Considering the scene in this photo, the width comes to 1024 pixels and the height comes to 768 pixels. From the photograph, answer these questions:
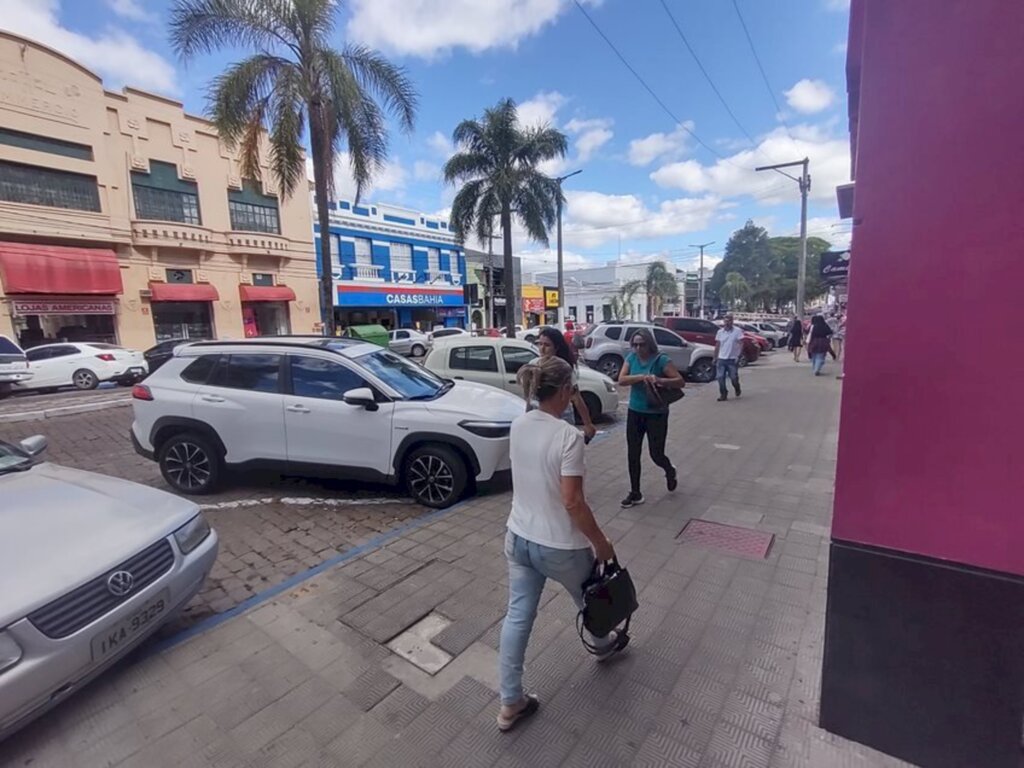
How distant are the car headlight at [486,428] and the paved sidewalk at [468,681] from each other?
101cm

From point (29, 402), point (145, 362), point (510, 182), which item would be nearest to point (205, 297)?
point (145, 362)

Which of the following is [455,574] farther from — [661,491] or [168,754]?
[661,491]

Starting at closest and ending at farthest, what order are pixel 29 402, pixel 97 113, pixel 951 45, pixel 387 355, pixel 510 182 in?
pixel 951 45 → pixel 387 355 → pixel 29 402 → pixel 510 182 → pixel 97 113

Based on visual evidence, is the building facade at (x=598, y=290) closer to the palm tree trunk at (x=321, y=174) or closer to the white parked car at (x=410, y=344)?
the white parked car at (x=410, y=344)

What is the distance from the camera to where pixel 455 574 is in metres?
3.52

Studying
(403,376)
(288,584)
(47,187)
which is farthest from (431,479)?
(47,187)

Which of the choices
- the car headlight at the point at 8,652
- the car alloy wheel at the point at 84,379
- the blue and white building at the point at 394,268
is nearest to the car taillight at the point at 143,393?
the car headlight at the point at 8,652

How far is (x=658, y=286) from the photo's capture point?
52469 millimetres

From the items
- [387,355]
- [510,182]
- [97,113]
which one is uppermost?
[97,113]

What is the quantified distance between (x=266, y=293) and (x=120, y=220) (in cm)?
619

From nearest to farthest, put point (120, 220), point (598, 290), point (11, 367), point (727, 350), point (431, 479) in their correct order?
point (431, 479) < point (727, 350) < point (11, 367) < point (120, 220) < point (598, 290)

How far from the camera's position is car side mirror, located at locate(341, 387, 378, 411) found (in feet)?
15.2

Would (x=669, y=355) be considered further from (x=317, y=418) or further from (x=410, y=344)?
(x=410, y=344)

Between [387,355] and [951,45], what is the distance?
16.6 feet
